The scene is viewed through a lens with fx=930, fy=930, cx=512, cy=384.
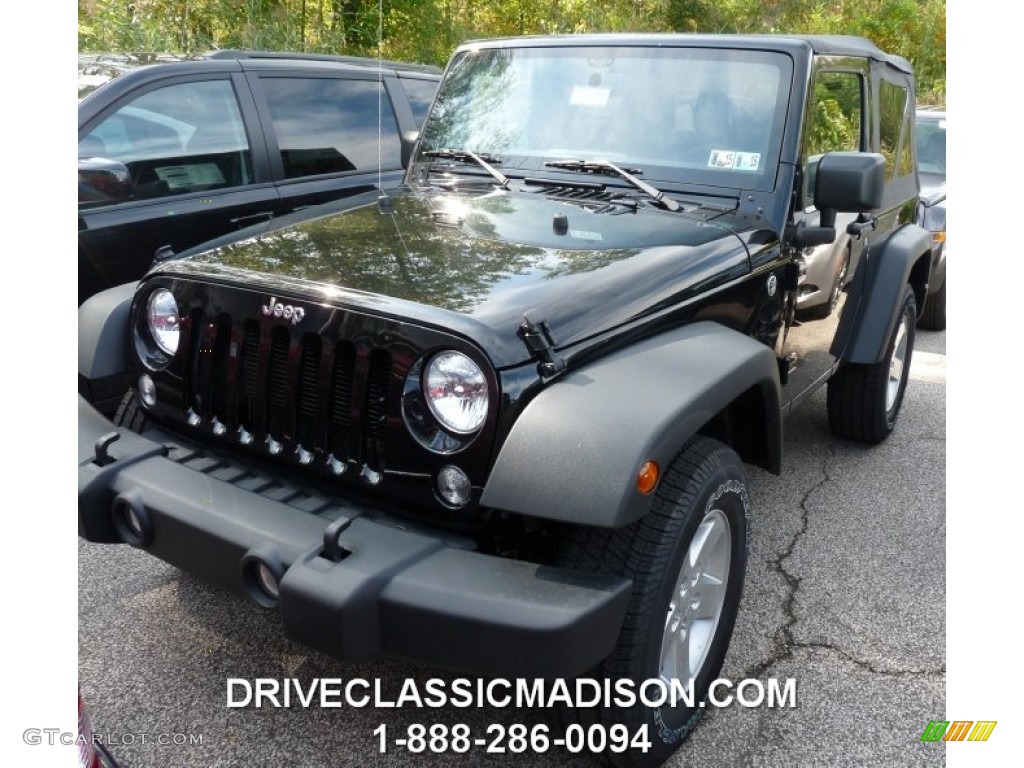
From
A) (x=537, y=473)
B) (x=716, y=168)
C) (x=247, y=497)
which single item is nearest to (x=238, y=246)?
(x=247, y=497)

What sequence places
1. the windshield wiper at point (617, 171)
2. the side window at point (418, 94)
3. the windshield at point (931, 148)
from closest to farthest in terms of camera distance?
the windshield wiper at point (617, 171) < the side window at point (418, 94) < the windshield at point (931, 148)

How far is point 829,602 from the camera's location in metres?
3.30

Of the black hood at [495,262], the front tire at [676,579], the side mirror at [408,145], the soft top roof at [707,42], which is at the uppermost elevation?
the soft top roof at [707,42]

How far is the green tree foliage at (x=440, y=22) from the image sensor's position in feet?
31.4

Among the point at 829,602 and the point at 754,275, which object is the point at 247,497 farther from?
the point at 829,602

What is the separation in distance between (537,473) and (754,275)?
142 cm

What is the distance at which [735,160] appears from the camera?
3240 millimetres

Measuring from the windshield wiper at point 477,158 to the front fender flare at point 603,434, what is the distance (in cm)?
126

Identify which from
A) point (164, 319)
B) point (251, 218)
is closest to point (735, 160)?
point (164, 319)

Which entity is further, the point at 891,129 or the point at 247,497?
the point at 891,129

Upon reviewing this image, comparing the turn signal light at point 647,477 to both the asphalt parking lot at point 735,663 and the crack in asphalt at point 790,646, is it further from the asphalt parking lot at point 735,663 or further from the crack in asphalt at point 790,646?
the crack in asphalt at point 790,646

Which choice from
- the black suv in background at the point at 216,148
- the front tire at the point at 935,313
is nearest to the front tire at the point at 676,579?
the black suv in background at the point at 216,148

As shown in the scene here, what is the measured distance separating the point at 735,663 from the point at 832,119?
6.94 ft

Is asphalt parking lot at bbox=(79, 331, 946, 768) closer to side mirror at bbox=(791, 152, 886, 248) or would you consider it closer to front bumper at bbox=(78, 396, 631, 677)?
front bumper at bbox=(78, 396, 631, 677)
